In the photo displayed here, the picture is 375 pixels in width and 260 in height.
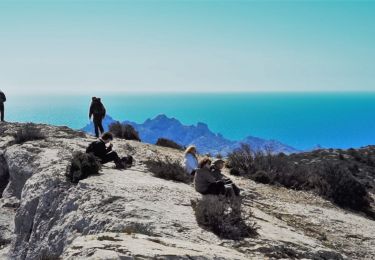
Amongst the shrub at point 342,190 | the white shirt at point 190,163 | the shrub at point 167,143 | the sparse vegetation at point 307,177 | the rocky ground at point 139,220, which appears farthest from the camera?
the shrub at point 167,143

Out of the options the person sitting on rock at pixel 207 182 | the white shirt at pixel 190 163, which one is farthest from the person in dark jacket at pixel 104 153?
the person sitting on rock at pixel 207 182

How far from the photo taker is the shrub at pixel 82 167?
1594 centimetres

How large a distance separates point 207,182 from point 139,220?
400 cm

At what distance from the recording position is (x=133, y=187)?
47.5 feet

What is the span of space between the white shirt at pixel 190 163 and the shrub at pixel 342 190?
615 centimetres

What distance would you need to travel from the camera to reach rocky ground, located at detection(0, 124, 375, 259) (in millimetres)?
9117

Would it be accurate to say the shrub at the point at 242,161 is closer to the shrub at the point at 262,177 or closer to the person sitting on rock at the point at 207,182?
the shrub at the point at 262,177

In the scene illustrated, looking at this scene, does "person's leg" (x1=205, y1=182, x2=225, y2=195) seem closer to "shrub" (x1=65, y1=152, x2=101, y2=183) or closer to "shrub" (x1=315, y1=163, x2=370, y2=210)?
"shrub" (x1=65, y1=152, x2=101, y2=183)

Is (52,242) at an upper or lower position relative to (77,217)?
lower

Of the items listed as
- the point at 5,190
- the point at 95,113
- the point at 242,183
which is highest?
the point at 95,113

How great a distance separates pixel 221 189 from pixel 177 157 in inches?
387

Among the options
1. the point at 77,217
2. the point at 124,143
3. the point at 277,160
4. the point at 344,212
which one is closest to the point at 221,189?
the point at 77,217

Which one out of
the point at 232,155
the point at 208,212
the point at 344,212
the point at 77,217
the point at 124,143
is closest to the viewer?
the point at 208,212

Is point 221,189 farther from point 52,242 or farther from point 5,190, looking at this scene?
point 5,190
